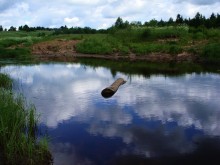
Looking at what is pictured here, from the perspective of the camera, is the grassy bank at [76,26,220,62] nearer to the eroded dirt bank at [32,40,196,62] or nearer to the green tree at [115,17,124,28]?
the eroded dirt bank at [32,40,196,62]

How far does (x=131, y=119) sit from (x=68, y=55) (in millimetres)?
33236

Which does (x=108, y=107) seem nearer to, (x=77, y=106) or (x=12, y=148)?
(x=77, y=106)

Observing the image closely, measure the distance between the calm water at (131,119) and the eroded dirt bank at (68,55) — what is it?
567 inches

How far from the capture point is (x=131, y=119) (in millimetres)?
15391

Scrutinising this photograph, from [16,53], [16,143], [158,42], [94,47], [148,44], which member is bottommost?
[16,143]

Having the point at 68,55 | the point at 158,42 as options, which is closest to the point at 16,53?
the point at 68,55

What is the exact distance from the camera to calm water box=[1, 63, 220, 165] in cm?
1147

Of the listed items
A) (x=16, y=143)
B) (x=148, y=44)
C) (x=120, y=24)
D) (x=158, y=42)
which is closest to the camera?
(x=16, y=143)

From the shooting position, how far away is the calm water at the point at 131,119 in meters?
11.5

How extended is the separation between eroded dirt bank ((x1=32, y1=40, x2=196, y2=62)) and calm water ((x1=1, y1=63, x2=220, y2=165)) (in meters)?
14.4

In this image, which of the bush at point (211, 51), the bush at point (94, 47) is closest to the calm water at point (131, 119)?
the bush at point (211, 51)

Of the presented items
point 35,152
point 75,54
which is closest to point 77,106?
point 35,152

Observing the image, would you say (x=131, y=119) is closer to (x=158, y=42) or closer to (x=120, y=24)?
(x=158, y=42)

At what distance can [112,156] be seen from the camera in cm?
1123
